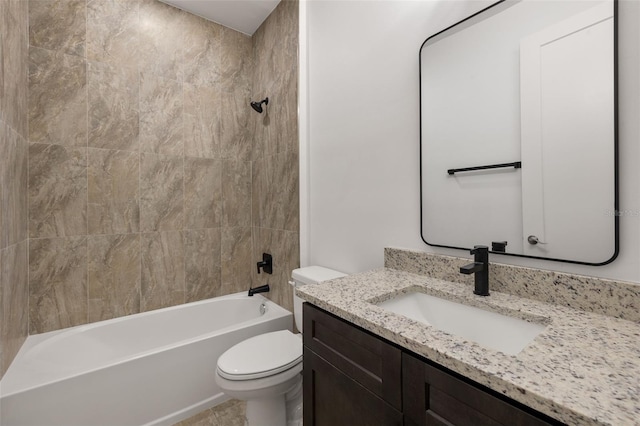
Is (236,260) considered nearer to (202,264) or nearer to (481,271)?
(202,264)

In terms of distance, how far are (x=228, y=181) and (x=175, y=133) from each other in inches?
21.3

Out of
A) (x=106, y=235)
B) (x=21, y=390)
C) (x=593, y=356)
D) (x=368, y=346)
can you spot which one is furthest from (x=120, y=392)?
(x=593, y=356)

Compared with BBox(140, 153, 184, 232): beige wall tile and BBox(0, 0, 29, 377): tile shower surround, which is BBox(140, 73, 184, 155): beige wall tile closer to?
BBox(140, 153, 184, 232): beige wall tile

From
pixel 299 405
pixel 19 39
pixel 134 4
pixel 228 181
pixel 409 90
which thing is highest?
pixel 134 4

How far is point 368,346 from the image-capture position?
0.78 meters

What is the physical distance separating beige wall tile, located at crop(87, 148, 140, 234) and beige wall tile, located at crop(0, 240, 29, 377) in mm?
393

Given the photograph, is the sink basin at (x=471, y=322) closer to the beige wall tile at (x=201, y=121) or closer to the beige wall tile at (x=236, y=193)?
the beige wall tile at (x=236, y=193)

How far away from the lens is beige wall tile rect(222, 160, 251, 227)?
2453 millimetres

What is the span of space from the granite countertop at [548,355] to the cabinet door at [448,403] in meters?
0.03

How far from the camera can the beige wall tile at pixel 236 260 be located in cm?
246

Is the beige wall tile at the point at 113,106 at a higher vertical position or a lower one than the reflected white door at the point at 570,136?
higher

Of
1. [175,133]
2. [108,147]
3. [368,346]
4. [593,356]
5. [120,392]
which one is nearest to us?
[593,356]

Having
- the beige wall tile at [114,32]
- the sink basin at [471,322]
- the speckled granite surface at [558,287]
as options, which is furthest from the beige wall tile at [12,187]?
the speckled granite surface at [558,287]

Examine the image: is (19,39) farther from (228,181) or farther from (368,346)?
(368,346)
